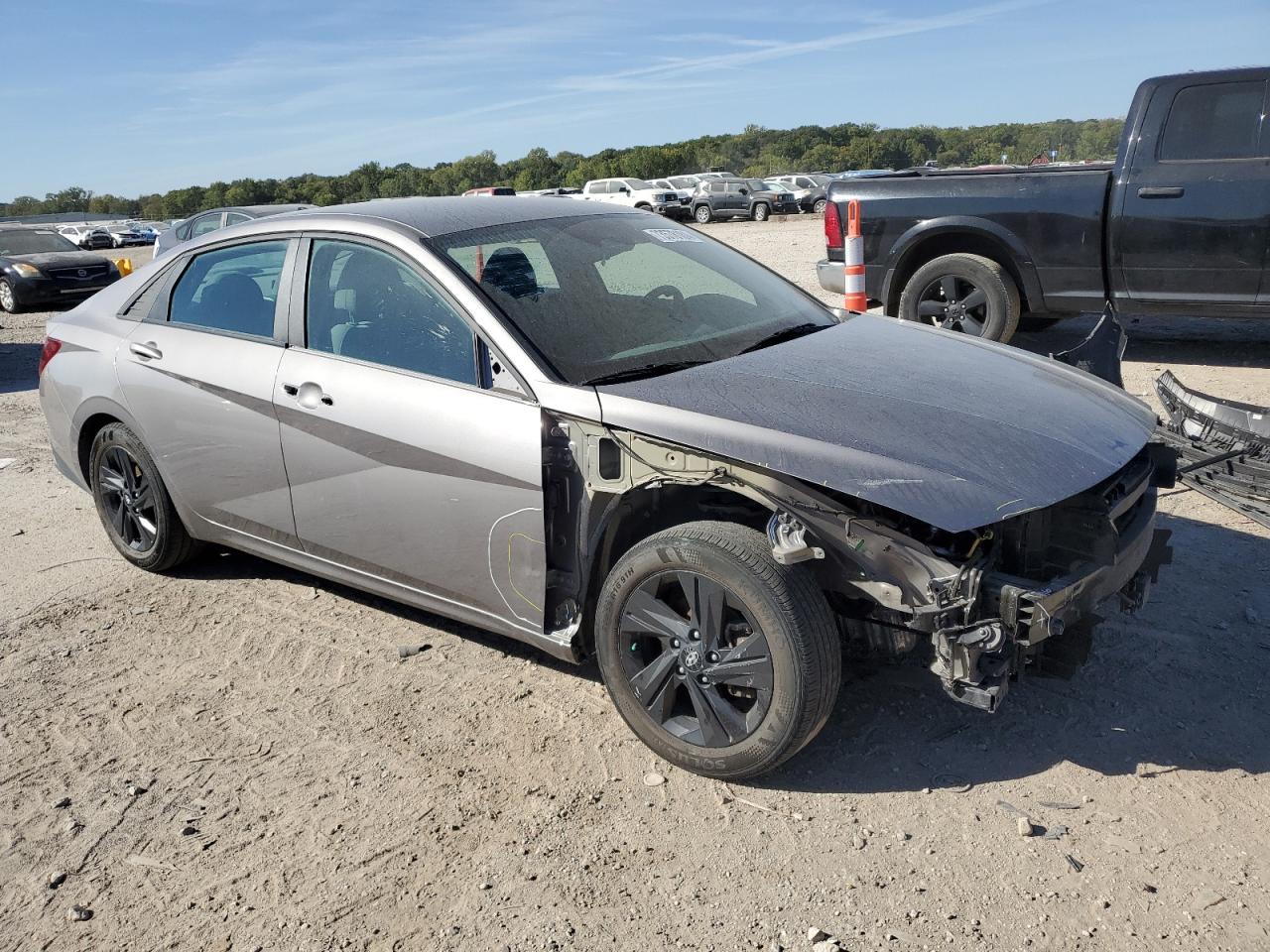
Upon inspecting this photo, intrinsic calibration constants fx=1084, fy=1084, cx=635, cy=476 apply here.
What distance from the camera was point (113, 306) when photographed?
16.8 feet

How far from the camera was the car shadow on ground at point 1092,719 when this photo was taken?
130 inches

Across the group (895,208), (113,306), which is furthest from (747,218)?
(113,306)

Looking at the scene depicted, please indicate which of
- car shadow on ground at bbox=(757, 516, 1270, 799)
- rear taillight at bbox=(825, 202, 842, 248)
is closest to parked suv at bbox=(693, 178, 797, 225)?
rear taillight at bbox=(825, 202, 842, 248)

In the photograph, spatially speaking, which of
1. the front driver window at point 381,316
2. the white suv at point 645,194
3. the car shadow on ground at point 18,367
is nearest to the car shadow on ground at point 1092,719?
the front driver window at point 381,316

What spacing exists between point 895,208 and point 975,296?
3.18 feet

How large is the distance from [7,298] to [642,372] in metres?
17.0

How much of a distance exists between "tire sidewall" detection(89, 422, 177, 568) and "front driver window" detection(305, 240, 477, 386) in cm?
131

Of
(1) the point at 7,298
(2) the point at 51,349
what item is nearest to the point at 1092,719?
(2) the point at 51,349

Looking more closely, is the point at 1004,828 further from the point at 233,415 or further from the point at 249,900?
the point at 233,415

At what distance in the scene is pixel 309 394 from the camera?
159 inches

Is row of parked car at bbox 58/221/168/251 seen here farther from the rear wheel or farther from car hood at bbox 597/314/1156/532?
car hood at bbox 597/314/1156/532

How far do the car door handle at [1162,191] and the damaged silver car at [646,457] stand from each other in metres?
4.52

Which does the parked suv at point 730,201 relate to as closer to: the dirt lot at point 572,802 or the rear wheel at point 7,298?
the rear wheel at point 7,298

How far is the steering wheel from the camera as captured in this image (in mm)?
4113
